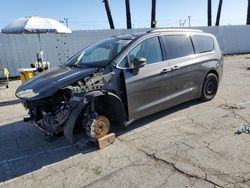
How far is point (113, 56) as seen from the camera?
4727mm

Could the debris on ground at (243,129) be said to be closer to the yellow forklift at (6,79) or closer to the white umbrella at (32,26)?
the white umbrella at (32,26)

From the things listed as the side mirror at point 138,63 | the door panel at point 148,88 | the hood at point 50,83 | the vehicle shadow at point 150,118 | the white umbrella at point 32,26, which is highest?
the white umbrella at point 32,26

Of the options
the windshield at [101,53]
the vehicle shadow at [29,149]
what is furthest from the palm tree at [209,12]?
the vehicle shadow at [29,149]

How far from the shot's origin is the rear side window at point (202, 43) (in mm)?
6258

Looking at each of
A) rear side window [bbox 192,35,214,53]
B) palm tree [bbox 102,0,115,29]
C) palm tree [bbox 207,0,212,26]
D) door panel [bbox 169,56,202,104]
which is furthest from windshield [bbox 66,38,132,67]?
palm tree [bbox 207,0,212,26]

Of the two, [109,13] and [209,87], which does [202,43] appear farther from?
[109,13]

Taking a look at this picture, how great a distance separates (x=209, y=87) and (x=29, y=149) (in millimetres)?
4501

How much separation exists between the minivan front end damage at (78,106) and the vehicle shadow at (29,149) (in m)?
0.36

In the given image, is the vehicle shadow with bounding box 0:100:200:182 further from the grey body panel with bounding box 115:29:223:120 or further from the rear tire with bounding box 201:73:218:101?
the rear tire with bounding box 201:73:218:101

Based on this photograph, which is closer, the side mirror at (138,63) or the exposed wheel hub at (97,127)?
the exposed wheel hub at (97,127)

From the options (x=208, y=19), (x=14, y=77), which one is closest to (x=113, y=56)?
(x=14, y=77)

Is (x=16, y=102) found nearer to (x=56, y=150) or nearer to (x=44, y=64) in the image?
(x=44, y=64)

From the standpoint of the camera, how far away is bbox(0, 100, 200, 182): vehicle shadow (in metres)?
3.94

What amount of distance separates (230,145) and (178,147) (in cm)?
80
